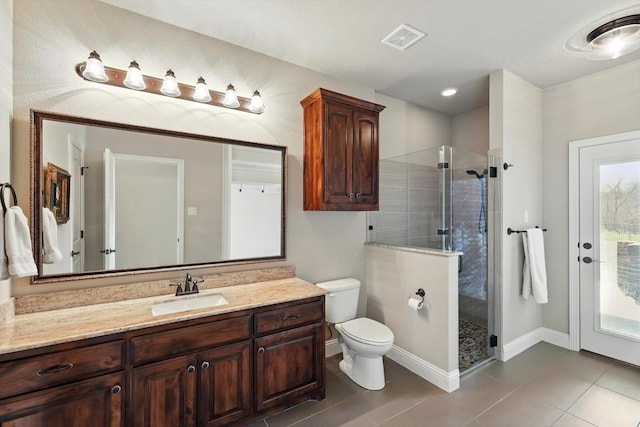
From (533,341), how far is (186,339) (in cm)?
346

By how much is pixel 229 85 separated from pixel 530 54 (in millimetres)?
2560

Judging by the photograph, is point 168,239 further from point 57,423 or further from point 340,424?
point 340,424

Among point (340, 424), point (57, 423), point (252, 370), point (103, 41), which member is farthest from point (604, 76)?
point (57, 423)

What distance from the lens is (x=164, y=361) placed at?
1576 millimetres

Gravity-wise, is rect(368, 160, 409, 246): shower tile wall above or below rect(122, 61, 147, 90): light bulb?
below

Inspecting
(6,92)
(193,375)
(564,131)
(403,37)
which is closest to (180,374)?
(193,375)

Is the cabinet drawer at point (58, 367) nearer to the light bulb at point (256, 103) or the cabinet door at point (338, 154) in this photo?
the cabinet door at point (338, 154)

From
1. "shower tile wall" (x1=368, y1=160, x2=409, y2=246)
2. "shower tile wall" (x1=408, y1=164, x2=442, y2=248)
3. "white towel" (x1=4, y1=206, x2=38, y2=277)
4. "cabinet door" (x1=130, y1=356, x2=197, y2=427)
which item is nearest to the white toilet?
"shower tile wall" (x1=368, y1=160, x2=409, y2=246)

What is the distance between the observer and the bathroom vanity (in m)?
1.31

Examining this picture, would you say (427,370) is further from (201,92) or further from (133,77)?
(133,77)

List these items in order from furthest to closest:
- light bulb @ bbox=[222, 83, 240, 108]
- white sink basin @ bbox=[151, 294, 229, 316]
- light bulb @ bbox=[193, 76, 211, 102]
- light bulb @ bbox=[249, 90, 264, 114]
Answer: light bulb @ bbox=[249, 90, 264, 114] → light bulb @ bbox=[222, 83, 240, 108] → light bulb @ bbox=[193, 76, 211, 102] → white sink basin @ bbox=[151, 294, 229, 316]

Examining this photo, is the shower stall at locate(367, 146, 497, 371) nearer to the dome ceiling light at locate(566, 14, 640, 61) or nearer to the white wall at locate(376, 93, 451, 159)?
the white wall at locate(376, 93, 451, 159)

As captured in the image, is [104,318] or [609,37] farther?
[609,37]

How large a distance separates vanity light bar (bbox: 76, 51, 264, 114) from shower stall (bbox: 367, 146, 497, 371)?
1465mm
